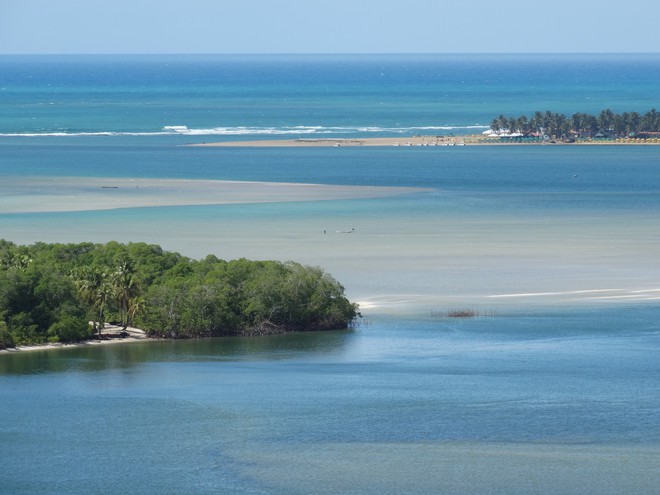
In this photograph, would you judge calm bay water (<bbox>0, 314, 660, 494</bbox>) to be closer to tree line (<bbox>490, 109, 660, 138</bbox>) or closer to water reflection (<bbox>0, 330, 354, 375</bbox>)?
water reflection (<bbox>0, 330, 354, 375</bbox>)

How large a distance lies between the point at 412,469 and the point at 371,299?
99.8 ft

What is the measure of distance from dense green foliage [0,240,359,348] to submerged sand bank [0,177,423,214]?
46235mm

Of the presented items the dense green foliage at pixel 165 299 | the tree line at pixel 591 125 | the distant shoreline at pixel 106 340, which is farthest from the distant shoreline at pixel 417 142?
the distant shoreline at pixel 106 340

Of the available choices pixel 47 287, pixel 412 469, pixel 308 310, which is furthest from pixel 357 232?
pixel 412 469

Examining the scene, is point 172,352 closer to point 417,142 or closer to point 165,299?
point 165,299

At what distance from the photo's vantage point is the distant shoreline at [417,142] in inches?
7155

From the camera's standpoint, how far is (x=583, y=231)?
105 m

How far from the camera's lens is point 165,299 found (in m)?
67.0

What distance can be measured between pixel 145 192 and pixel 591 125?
8158 cm

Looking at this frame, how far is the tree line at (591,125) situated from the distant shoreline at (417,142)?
72.3 inches

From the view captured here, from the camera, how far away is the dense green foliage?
214ft

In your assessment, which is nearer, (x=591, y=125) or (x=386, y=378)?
(x=386, y=378)

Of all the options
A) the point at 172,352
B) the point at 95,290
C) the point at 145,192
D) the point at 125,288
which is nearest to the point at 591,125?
the point at 145,192

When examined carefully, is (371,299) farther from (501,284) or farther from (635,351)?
(635,351)
